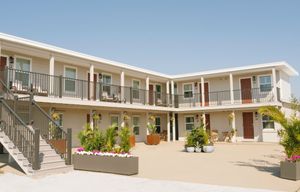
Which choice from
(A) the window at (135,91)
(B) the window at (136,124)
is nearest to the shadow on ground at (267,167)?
(A) the window at (135,91)

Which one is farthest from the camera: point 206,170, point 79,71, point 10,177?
point 79,71

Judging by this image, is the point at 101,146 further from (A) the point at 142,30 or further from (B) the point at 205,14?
(B) the point at 205,14

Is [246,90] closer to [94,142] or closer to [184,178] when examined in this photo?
[94,142]

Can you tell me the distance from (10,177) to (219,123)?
19.4 meters

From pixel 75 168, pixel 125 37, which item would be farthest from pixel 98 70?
pixel 75 168

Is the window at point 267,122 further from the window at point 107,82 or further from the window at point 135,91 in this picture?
the window at point 107,82

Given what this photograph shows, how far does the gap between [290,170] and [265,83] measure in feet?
53.1

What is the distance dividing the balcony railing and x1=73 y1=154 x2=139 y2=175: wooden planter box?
18.2ft

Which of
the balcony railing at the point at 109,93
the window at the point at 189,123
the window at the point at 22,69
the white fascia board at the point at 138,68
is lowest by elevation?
the window at the point at 189,123

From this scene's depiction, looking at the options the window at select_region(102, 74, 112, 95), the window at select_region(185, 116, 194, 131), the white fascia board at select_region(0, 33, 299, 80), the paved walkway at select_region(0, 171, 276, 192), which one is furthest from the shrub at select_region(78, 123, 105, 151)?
the window at select_region(185, 116, 194, 131)

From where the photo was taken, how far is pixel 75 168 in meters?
11.1

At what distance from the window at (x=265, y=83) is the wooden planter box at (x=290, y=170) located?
51.5 ft

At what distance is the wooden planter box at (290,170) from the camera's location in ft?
27.9

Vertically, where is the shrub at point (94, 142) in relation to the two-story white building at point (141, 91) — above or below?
below
